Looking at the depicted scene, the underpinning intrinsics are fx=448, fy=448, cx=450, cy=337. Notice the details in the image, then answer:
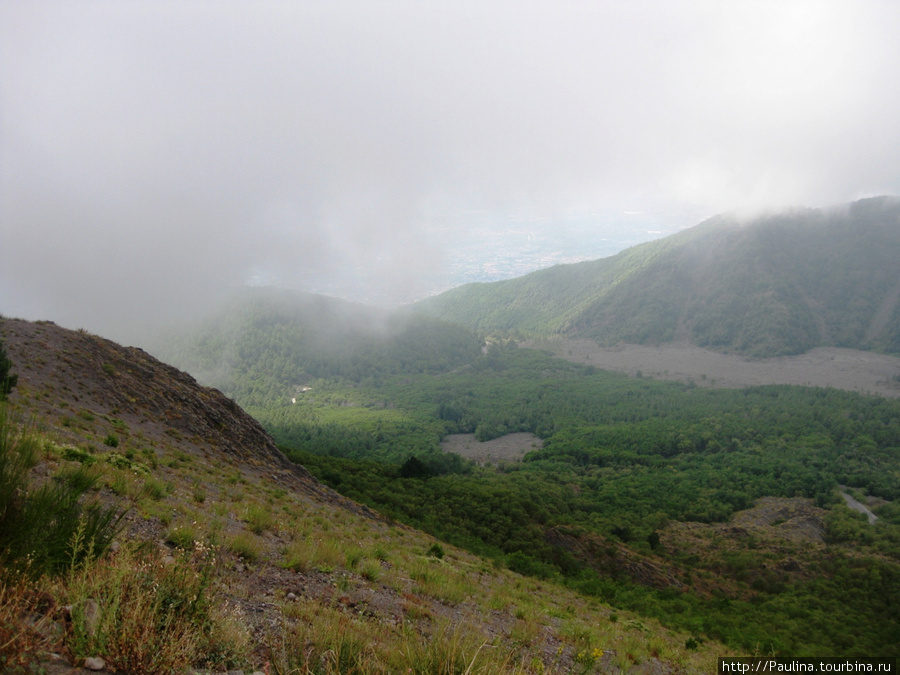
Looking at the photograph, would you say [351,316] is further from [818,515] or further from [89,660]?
[89,660]

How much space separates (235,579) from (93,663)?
138 inches

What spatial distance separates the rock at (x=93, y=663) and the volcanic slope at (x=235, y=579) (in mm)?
52

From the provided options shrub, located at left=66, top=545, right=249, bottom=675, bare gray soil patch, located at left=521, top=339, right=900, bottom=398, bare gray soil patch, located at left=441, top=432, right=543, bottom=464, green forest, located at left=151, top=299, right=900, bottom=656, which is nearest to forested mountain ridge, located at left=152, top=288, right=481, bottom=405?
green forest, located at left=151, top=299, right=900, bottom=656

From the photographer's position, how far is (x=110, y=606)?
3496 millimetres

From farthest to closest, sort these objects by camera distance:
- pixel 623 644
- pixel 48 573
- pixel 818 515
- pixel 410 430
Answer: pixel 410 430 → pixel 818 515 → pixel 623 644 → pixel 48 573

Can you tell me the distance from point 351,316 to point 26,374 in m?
177

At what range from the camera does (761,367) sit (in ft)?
572

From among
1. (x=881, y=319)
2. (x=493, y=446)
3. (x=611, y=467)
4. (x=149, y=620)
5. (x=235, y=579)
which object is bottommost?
(x=493, y=446)

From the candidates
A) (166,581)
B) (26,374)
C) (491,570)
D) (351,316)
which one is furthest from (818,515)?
(351,316)

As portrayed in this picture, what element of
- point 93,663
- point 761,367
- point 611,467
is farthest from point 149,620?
point 761,367

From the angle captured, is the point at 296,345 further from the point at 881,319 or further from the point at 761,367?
the point at 881,319

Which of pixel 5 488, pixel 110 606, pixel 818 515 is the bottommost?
pixel 818 515

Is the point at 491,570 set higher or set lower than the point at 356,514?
lower

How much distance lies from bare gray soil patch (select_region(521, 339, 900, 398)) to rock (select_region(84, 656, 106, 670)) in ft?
549
